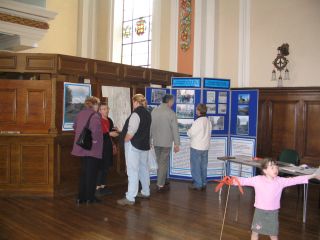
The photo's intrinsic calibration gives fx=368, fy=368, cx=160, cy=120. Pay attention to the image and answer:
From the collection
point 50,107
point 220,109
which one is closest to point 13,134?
point 50,107

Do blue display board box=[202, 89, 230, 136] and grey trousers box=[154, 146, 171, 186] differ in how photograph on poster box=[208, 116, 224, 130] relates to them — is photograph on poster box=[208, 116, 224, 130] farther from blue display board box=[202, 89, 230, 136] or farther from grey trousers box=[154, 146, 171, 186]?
Answer: grey trousers box=[154, 146, 171, 186]

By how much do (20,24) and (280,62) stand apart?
5367 millimetres

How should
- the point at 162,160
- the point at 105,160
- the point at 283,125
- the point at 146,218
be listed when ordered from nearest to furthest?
the point at 146,218 < the point at 105,160 < the point at 162,160 < the point at 283,125

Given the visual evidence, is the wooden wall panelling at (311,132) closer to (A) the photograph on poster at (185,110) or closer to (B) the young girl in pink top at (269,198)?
(A) the photograph on poster at (185,110)

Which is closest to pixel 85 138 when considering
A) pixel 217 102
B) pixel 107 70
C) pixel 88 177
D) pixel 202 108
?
pixel 88 177

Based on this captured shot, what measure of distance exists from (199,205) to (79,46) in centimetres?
726

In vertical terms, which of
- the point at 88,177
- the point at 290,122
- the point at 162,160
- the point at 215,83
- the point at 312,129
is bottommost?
the point at 88,177

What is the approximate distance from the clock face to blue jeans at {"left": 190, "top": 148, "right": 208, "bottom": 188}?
2297mm

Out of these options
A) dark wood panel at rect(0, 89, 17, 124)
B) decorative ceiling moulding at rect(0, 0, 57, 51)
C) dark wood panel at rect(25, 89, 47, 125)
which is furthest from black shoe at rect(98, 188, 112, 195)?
decorative ceiling moulding at rect(0, 0, 57, 51)

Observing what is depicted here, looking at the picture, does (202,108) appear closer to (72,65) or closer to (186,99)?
(186,99)

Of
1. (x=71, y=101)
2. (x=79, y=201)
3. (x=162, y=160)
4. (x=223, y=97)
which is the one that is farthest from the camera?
(x=223, y=97)

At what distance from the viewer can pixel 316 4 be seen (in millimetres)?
6602

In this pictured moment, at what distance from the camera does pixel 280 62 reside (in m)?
6.93

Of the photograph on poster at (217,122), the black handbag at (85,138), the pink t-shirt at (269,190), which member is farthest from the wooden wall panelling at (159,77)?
the pink t-shirt at (269,190)
